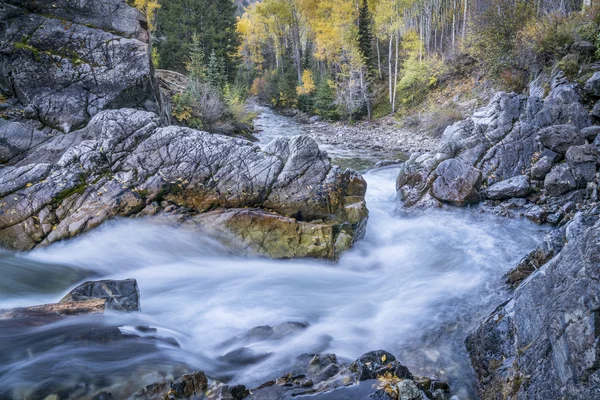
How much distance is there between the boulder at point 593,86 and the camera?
1105 centimetres

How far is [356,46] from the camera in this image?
90.8ft

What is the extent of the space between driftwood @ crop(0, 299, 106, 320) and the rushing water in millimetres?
135

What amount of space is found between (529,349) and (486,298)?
2.91 m

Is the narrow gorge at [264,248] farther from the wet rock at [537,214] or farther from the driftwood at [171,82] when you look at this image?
the driftwood at [171,82]

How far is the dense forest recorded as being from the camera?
15.0 meters

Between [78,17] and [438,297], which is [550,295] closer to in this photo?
[438,297]


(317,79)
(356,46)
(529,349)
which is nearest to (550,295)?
(529,349)

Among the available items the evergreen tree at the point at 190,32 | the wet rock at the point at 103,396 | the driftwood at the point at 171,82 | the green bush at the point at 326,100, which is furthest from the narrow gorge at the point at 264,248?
the green bush at the point at 326,100

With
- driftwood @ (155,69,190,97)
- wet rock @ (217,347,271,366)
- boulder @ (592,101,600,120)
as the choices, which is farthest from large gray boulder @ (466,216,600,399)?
driftwood @ (155,69,190,97)

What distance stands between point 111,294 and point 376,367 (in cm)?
400

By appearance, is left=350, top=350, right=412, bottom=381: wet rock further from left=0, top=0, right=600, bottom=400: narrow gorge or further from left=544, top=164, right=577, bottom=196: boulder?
left=544, top=164, right=577, bottom=196: boulder

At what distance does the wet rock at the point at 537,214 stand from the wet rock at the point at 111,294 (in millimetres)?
9410

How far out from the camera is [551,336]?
10.4 ft

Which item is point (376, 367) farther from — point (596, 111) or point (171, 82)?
point (171, 82)
